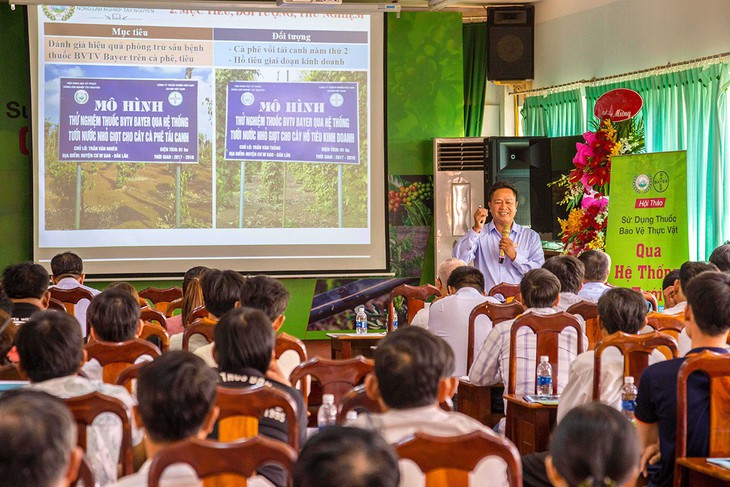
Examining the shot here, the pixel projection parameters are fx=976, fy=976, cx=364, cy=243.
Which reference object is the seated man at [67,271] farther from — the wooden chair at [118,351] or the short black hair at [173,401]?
the short black hair at [173,401]

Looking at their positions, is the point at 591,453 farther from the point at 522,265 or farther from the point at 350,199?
the point at 350,199

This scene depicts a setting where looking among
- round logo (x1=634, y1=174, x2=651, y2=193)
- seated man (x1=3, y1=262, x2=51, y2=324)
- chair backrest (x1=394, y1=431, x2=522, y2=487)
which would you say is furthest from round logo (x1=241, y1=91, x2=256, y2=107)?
chair backrest (x1=394, y1=431, x2=522, y2=487)

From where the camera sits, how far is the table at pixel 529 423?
4133mm

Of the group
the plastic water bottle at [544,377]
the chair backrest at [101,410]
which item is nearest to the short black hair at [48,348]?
the chair backrest at [101,410]

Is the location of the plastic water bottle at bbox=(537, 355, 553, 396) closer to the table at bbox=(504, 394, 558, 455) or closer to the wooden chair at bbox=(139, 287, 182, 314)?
the table at bbox=(504, 394, 558, 455)

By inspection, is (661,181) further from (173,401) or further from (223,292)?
(173,401)

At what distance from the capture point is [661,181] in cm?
752

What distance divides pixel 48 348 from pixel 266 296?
4.08 ft

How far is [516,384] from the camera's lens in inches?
181

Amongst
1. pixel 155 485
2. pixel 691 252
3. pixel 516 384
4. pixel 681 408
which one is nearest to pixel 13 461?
pixel 155 485

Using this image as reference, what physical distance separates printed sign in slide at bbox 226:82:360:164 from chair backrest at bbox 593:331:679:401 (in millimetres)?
5662

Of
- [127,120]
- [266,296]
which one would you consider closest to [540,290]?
[266,296]

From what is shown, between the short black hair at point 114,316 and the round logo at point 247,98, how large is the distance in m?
5.14

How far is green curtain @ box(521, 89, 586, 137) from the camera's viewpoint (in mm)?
9781
